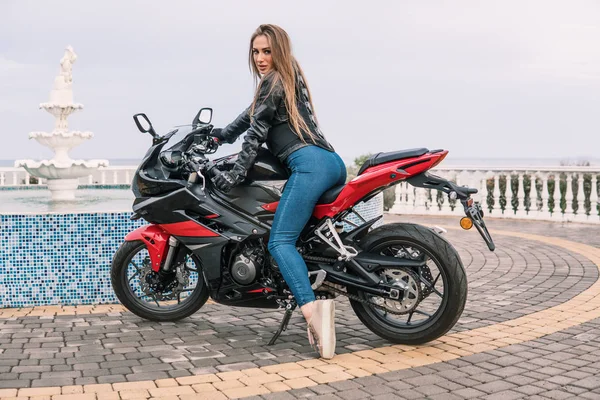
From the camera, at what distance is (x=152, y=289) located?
16.2 feet

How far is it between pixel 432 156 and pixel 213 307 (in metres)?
2.48

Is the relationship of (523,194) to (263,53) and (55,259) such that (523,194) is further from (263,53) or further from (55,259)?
(263,53)

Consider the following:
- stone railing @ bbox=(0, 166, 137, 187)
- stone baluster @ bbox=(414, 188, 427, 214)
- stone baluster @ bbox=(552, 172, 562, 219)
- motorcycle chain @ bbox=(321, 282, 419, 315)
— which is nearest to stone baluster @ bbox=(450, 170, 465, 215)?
stone baluster @ bbox=(414, 188, 427, 214)

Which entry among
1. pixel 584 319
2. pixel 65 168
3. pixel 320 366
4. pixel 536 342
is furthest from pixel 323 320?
pixel 65 168

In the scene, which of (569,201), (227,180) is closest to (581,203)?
(569,201)

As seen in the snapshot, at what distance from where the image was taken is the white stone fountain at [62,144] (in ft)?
38.0

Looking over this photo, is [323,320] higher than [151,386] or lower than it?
higher

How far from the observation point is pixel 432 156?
402 cm

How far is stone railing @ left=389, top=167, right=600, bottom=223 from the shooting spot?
1216 centimetres

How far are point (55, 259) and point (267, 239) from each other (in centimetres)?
233

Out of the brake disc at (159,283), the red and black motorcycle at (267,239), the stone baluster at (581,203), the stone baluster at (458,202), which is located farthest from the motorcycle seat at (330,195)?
the stone baluster at (458,202)

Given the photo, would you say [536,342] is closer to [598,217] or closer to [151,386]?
[151,386]

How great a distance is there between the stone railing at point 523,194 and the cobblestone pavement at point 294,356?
21.4 feet

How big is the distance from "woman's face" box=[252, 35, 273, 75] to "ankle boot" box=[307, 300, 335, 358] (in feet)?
5.00
